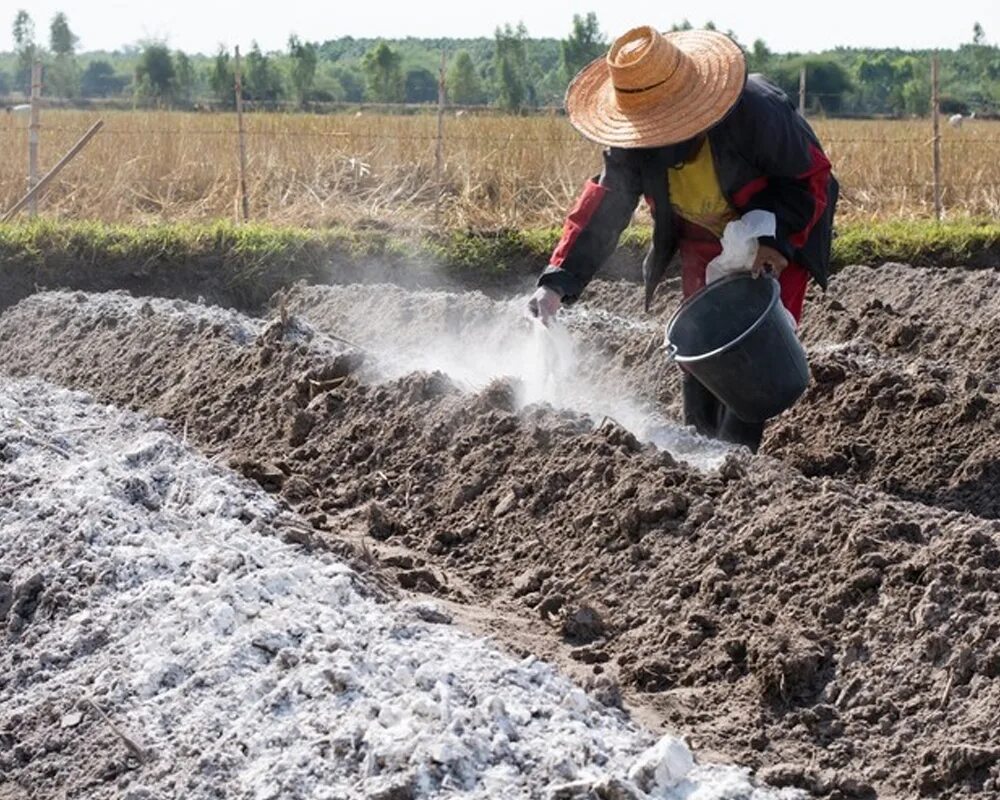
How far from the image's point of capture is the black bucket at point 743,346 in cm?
602

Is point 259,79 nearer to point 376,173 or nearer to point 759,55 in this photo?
point 759,55

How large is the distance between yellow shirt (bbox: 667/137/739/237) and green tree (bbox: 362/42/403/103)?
1259 inches

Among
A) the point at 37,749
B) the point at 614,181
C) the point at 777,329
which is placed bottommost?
the point at 37,749

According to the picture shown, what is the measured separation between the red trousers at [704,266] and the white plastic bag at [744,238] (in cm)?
31

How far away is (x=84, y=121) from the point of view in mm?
20359

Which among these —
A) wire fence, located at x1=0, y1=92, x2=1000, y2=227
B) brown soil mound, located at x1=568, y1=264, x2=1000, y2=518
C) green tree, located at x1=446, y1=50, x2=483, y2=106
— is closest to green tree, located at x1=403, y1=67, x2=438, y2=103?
green tree, located at x1=446, y1=50, x2=483, y2=106

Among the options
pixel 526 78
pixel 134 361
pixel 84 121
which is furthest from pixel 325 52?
pixel 134 361

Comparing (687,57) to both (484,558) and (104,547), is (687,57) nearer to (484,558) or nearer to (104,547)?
(484,558)

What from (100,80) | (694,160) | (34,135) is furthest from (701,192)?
(100,80)

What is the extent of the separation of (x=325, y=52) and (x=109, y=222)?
79.2 m

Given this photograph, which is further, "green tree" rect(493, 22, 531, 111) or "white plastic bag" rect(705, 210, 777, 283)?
"green tree" rect(493, 22, 531, 111)

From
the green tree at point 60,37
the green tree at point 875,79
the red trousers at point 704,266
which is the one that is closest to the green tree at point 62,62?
the green tree at point 60,37

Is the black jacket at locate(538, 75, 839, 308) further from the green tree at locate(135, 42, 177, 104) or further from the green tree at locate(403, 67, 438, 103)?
the green tree at locate(403, 67, 438, 103)

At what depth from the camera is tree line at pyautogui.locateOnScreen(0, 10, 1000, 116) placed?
38.0 m
